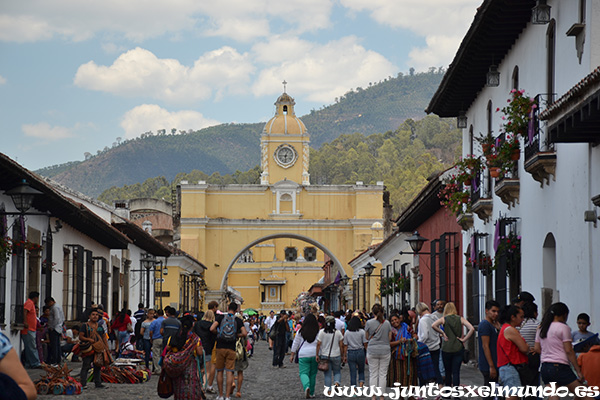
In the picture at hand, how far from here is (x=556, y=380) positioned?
9977mm

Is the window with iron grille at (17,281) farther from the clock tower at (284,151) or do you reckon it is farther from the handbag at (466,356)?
the clock tower at (284,151)

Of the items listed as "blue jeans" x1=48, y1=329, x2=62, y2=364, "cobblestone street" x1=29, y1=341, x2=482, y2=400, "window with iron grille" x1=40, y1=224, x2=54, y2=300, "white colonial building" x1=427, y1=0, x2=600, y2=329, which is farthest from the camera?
"window with iron grille" x1=40, y1=224, x2=54, y2=300

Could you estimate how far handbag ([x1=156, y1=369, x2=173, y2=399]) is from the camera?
13.1 metres

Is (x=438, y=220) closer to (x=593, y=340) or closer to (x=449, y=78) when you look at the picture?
(x=449, y=78)

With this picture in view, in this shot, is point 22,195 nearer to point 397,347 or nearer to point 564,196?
point 397,347

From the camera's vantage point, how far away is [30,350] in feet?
66.2

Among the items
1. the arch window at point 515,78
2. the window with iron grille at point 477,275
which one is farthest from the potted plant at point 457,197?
the arch window at point 515,78

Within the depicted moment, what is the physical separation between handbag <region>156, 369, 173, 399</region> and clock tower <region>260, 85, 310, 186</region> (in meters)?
55.2

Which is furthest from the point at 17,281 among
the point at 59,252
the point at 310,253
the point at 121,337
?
the point at 310,253

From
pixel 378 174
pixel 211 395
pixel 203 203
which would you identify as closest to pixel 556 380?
pixel 211 395

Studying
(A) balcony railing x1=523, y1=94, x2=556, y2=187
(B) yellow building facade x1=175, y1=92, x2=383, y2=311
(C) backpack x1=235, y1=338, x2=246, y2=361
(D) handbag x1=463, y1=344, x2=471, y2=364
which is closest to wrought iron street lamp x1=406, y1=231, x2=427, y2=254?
(D) handbag x1=463, y1=344, x2=471, y2=364

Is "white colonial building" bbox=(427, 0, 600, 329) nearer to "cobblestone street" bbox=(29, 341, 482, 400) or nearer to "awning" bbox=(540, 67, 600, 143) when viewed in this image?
"awning" bbox=(540, 67, 600, 143)

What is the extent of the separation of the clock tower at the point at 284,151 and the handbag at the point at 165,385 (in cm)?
5522

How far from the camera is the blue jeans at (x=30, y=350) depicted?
20.1m
